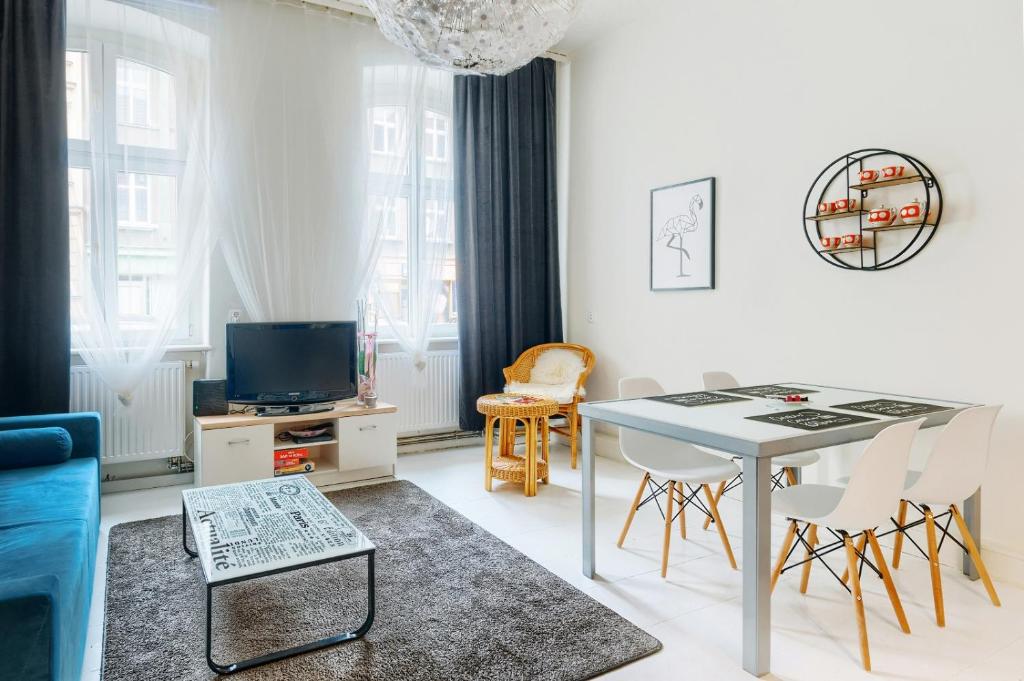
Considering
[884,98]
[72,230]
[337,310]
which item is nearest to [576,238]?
[337,310]

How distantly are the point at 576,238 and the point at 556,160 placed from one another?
0.64m

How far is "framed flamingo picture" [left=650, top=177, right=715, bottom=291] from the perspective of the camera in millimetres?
3852

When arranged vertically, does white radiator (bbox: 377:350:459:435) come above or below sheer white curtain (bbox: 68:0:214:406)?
below

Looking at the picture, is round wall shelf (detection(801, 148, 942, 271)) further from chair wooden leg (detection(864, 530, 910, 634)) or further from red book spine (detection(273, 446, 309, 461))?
red book spine (detection(273, 446, 309, 461))

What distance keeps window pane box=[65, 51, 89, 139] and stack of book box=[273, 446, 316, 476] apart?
2069mm

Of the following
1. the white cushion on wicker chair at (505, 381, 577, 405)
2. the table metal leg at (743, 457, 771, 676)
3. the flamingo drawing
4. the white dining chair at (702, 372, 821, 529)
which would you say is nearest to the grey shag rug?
the table metal leg at (743, 457, 771, 676)

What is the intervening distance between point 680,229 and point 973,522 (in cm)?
217

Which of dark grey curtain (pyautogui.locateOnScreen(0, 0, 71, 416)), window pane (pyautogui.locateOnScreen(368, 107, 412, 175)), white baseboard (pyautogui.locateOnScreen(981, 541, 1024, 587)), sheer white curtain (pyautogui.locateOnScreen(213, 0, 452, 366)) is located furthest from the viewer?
window pane (pyautogui.locateOnScreen(368, 107, 412, 175))

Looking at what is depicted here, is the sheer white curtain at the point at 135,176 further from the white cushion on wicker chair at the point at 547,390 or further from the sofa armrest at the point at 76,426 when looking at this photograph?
the white cushion on wicker chair at the point at 547,390

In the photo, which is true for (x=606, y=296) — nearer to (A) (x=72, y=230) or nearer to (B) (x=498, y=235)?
(B) (x=498, y=235)

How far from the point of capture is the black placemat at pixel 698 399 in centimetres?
265

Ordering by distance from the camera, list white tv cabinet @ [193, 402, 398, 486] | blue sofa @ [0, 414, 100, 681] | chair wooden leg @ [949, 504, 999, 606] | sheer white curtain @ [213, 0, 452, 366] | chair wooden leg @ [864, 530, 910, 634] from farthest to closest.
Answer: sheer white curtain @ [213, 0, 452, 366], white tv cabinet @ [193, 402, 398, 486], chair wooden leg @ [949, 504, 999, 606], chair wooden leg @ [864, 530, 910, 634], blue sofa @ [0, 414, 100, 681]

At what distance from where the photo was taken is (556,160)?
16.7 ft

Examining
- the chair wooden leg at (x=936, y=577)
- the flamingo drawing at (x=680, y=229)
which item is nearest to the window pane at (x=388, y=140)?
the flamingo drawing at (x=680, y=229)
